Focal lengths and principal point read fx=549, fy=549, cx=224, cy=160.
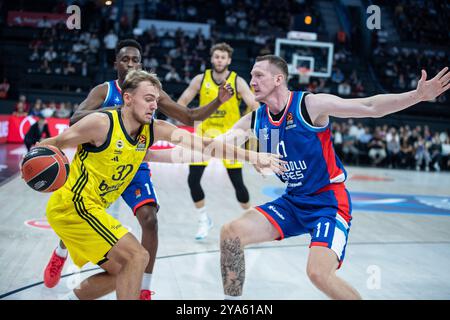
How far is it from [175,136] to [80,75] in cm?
1502

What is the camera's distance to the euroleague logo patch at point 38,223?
6109 millimetres

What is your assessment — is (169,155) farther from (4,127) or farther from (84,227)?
(4,127)

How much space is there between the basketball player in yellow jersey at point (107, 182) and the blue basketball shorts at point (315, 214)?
39cm

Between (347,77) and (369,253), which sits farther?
(347,77)

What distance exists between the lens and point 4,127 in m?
15.6

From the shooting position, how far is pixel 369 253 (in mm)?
5691

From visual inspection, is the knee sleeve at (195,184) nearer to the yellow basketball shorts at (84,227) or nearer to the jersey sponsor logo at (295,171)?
the jersey sponsor logo at (295,171)

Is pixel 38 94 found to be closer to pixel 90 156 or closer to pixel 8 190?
pixel 8 190

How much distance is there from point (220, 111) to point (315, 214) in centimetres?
313

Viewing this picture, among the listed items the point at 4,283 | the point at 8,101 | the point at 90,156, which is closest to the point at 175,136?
the point at 90,156

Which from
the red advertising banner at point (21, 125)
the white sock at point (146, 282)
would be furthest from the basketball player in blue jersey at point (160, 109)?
the red advertising banner at point (21, 125)

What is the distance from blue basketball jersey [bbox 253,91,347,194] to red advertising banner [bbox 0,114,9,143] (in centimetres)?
1337

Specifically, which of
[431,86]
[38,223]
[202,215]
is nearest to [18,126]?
[38,223]

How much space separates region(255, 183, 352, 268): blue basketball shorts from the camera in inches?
137
